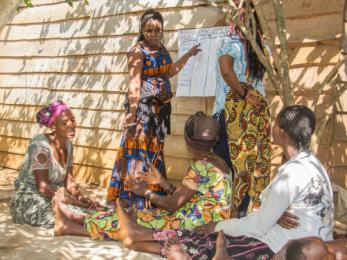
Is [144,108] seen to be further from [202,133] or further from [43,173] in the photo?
[202,133]

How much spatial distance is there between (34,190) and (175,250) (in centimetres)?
167

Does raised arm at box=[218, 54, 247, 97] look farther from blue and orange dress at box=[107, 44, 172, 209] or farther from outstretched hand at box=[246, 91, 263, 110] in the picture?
blue and orange dress at box=[107, 44, 172, 209]

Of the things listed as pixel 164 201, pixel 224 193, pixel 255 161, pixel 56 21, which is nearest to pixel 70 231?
pixel 164 201

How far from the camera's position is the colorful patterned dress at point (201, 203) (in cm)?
330

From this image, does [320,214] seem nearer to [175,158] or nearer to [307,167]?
[307,167]

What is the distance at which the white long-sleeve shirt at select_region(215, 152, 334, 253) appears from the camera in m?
2.54

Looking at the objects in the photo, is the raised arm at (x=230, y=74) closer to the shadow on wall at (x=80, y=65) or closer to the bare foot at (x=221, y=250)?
the shadow on wall at (x=80, y=65)

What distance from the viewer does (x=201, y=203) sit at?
3375 millimetres

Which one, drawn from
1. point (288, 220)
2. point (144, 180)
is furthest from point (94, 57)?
point (288, 220)

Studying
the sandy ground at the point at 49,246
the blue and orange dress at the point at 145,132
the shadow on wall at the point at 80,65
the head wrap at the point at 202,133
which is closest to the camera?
the head wrap at the point at 202,133

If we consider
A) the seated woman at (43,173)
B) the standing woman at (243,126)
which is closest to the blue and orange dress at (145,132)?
the seated woman at (43,173)

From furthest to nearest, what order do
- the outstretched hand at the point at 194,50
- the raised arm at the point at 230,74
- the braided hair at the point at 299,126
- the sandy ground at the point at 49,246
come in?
the outstretched hand at the point at 194,50 → the raised arm at the point at 230,74 → the sandy ground at the point at 49,246 → the braided hair at the point at 299,126

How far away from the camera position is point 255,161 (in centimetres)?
394

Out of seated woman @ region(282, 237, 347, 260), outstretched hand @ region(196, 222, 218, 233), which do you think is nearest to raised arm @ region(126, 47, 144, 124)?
outstretched hand @ region(196, 222, 218, 233)
